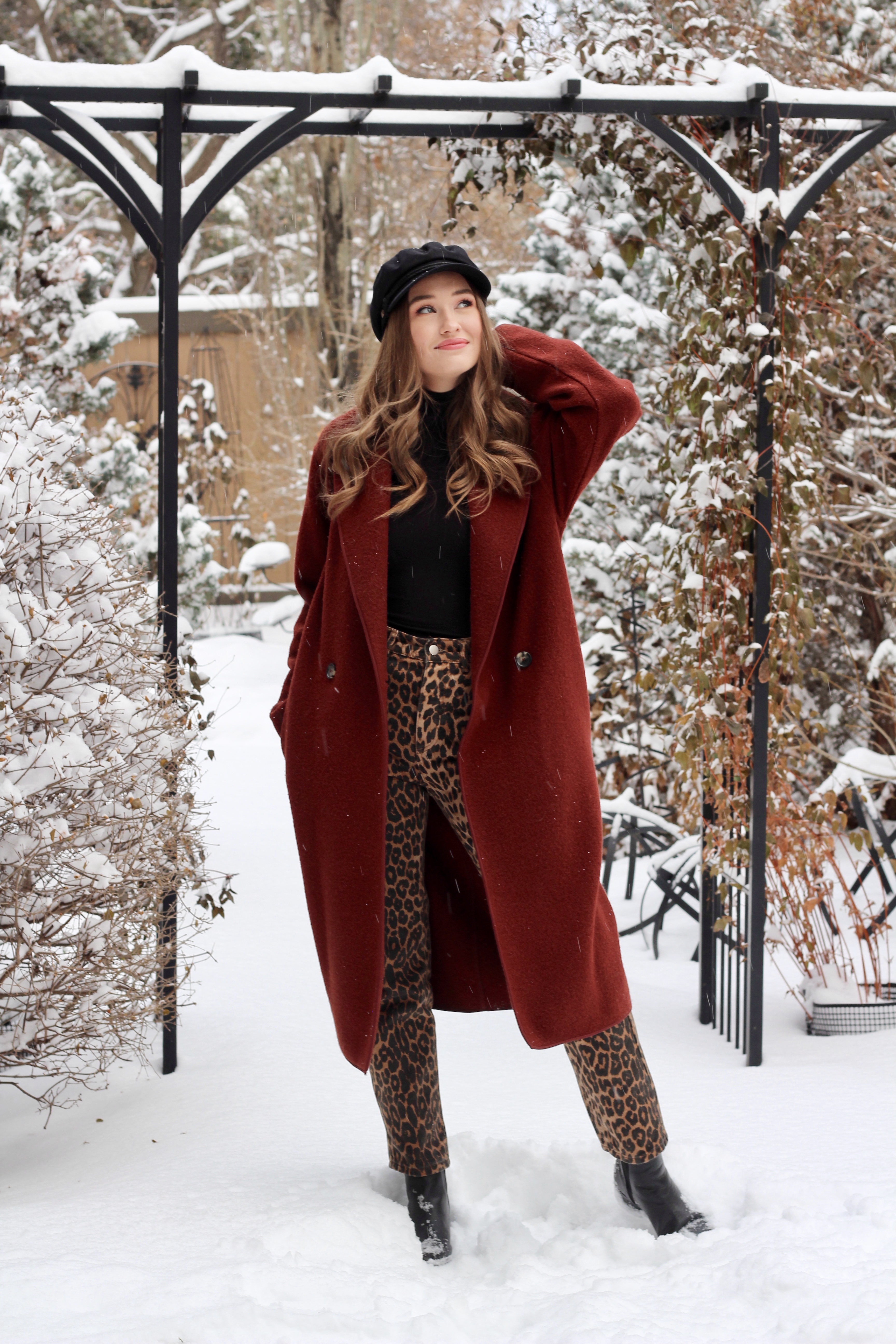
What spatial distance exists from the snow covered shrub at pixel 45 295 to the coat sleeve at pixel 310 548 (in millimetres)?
3785

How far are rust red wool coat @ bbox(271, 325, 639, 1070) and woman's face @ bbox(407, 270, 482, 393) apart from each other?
14 centimetres

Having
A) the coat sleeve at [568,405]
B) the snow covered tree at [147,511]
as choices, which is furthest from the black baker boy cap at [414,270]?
the snow covered tree at [147,511]

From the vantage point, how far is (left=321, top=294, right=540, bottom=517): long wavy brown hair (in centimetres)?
212

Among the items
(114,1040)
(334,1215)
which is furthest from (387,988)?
(114,1040)

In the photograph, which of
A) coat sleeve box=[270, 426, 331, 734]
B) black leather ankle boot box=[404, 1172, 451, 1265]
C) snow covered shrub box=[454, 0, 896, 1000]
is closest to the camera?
black leather ankle boot box=[404, 1172, 451, 1265]

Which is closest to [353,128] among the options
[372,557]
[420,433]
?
[420,433]

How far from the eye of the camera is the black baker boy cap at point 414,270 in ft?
6.92

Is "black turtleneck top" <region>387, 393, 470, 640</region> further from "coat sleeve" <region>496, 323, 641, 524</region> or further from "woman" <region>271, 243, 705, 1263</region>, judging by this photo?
"coat sleeve" <region>496, 323, 641, 524</region>

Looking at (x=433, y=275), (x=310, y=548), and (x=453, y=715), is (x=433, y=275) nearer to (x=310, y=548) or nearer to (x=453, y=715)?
(x=310, y=548)

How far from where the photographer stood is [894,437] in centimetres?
523

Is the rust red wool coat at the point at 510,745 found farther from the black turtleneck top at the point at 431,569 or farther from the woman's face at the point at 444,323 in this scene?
the woman's face at the point at 444,323

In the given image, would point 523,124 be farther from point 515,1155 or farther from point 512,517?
point 515,1155

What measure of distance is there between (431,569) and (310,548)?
302 mm

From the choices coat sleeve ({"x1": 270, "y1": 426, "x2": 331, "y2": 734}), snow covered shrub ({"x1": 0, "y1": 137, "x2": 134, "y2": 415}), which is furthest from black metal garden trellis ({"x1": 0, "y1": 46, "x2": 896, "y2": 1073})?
snow covered shrub ({"x1": 0, "y1": 137, "x2": 134, "y2": 415})
